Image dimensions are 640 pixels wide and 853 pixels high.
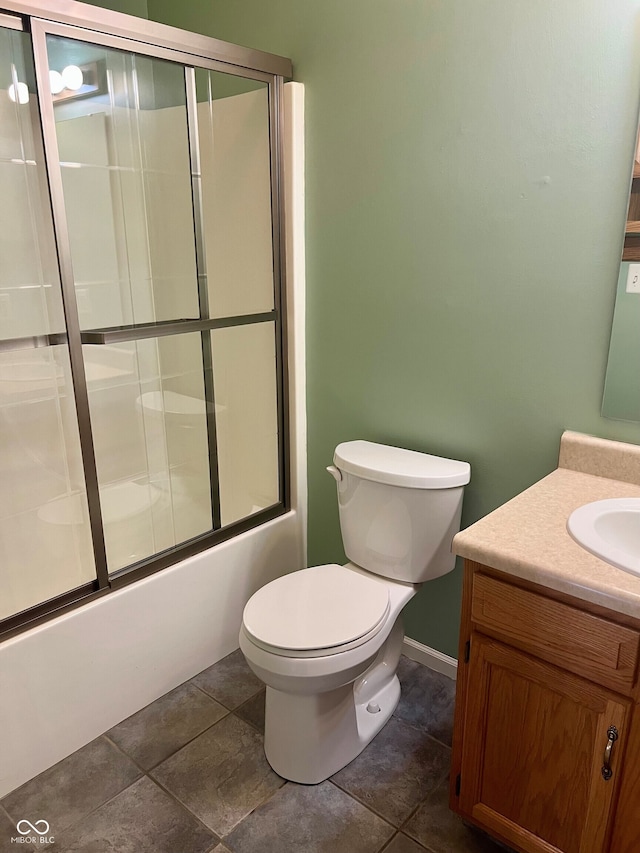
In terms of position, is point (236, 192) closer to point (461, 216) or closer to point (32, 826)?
point (461, 216)

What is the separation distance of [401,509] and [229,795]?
0.90 metres

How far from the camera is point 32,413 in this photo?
2305 millimetres

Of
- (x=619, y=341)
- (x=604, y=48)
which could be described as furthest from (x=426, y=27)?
(x=619, y=341)

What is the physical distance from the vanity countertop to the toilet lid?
474 millimetres

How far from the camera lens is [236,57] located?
1.93 m

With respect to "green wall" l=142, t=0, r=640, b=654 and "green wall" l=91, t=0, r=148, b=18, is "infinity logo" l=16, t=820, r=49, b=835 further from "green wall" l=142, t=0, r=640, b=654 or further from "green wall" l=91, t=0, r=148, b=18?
"green wall" l=91, t=0, r=148, b=18

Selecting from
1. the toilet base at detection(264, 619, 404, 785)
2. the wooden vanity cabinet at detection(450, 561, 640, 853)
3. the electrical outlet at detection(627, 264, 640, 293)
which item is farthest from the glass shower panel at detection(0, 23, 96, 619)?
the electrical outlet at detection(627, 264, 640, 293)

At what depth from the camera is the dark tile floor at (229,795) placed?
5.19 feet

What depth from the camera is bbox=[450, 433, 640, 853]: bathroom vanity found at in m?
1.18

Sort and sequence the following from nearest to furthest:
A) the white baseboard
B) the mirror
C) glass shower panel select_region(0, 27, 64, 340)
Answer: the mirror
glass shower panel select_region(0, 27, 64, 340)
the white baseboard

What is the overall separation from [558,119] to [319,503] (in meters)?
1.48

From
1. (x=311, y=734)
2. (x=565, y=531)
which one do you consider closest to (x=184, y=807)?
(x=311, y=734)

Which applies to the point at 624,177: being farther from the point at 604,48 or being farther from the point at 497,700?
the point at 497,700

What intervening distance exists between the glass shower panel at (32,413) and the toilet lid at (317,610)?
627 mm
